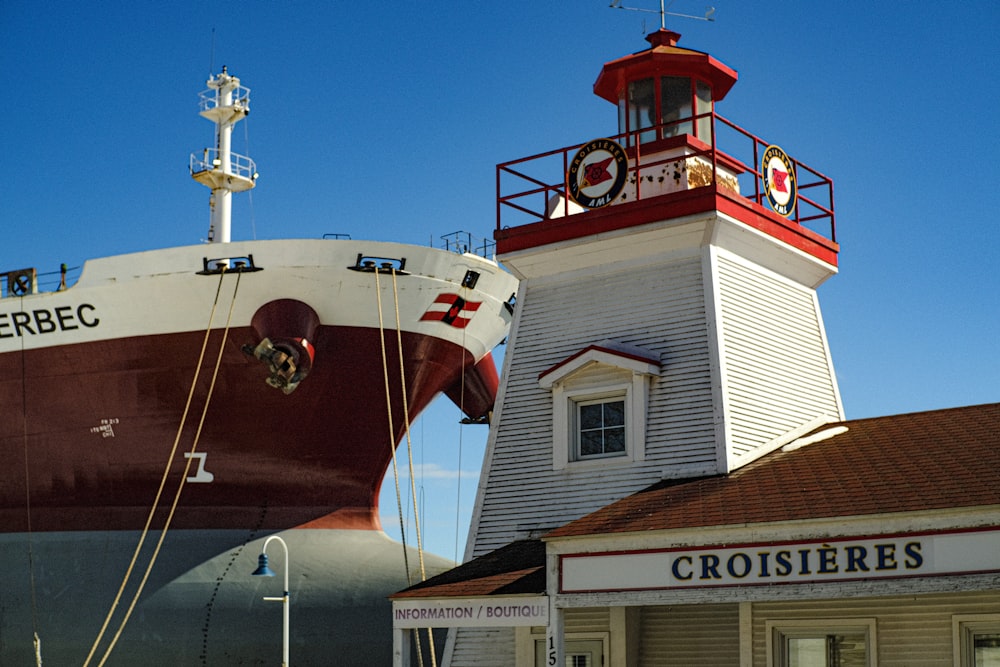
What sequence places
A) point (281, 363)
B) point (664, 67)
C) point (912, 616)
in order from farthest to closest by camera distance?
point (281, 363), point (664, 67), point (912, 616)

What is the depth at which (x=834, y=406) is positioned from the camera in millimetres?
17391

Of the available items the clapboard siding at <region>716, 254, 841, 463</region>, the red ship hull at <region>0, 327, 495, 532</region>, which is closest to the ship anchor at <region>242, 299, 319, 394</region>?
the red ship hull at <region>0, 327, 495, 532</region>

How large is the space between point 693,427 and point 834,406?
127 inches

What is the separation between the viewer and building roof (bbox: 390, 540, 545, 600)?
13469mm

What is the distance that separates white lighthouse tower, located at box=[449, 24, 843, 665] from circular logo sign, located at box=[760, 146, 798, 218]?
0.03 meters

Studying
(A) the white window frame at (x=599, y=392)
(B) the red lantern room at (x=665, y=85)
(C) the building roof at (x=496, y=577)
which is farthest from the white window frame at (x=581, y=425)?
(B) the red lantern room at (x=665, y=85)

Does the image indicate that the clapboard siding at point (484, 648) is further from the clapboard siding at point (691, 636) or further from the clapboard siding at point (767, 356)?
the clapboard siding at point (767, 356)

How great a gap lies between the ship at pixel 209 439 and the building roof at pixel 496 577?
10150mm

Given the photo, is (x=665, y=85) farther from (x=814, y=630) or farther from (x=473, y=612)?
(x=473, y=612)

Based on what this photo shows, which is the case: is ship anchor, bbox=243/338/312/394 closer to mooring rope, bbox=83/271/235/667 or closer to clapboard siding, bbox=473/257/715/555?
mooring rope, bbox=83/271/235/667

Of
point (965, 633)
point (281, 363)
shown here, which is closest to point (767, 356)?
point (965, 633)

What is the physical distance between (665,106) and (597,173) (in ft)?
6.67

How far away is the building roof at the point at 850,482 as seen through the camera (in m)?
11.5

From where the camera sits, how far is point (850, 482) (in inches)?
491
